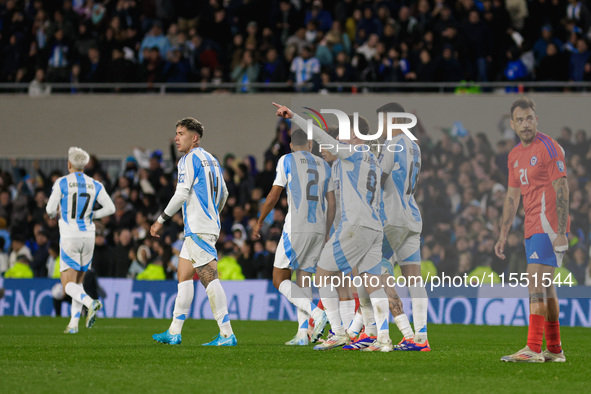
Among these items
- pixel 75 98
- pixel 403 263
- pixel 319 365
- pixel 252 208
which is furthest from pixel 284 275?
pixel 75 98

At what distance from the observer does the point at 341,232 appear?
9.86 metres

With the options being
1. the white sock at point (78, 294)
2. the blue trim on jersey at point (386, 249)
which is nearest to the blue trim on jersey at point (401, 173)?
the blue trim on jersey at point (386, 249)

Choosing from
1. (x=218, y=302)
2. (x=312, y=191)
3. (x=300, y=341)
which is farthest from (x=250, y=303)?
(x=218, y=302)

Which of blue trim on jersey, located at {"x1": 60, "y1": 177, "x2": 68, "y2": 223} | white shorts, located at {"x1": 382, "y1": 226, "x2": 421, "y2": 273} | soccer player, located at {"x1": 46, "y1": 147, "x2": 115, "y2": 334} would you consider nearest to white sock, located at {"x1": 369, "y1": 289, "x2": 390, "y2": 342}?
white shorts, located at {"x1": 382, "y1": 226, "x2": 421, "y2": 273}

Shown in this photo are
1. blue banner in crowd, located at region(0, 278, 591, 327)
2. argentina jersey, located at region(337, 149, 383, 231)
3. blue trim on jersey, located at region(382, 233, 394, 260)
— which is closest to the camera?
argentina jersey, located at region(337, 149, 383, 231)

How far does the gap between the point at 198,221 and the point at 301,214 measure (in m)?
1.18

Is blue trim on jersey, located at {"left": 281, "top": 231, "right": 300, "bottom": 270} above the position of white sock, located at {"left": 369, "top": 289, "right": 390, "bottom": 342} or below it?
above

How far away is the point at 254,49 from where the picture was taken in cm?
2300

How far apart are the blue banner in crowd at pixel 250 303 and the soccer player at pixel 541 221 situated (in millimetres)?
7173

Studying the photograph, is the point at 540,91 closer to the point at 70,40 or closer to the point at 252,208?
the point at 252,208

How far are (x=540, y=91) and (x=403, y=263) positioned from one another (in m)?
11.9

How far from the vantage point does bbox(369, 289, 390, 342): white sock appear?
9.72 meters

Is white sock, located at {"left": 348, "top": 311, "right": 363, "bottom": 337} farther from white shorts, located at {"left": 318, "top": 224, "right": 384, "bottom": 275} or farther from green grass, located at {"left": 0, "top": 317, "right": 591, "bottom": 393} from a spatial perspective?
white shorts, located at {"left": 318, "top": 224, "right": 384, "bottom": 275}

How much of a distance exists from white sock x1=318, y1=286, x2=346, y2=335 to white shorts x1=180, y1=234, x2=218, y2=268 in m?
1.20
